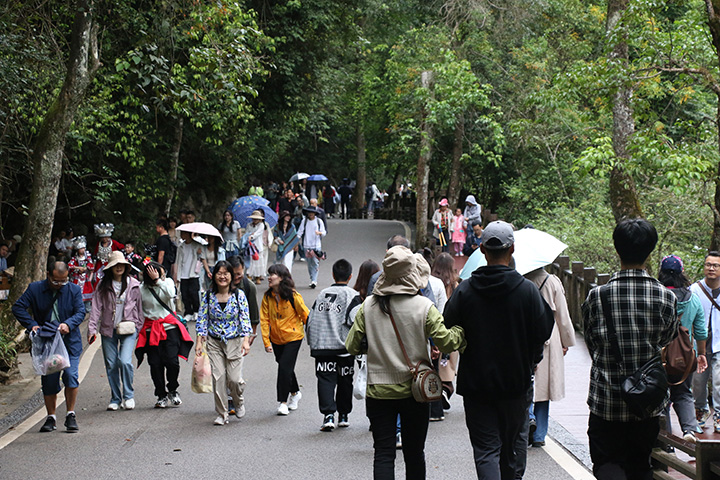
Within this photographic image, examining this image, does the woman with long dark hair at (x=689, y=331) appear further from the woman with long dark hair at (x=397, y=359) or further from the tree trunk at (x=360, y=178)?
the tree trunk at (x=360, y=178)

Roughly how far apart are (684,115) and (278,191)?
611 inches

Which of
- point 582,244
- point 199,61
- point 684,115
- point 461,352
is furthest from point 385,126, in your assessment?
point 461,352

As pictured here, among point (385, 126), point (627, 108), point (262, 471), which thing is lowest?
point (262, 471)

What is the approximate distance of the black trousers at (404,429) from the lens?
17.5 feet

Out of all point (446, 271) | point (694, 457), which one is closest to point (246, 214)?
point (446, 271)

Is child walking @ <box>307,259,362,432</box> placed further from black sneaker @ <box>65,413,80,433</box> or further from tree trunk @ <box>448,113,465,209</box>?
tree trunk @ <box>448,113,465,209</box>

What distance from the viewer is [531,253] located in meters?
7.00

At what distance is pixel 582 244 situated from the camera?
18.2 metres

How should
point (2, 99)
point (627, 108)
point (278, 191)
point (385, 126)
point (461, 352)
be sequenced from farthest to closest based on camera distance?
point (278, 191), point (385, 126), point (627, 108), point (2, 99), point (461, 352)

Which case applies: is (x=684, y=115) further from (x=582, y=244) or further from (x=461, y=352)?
(x=461, y=352)

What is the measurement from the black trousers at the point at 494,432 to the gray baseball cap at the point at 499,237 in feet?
3.20

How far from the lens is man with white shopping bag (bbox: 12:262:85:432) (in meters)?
8.26

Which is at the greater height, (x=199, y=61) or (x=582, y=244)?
(x=199, y=61)

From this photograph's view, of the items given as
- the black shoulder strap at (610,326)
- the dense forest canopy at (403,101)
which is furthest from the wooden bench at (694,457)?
the dense forest canopy at (403,101)
